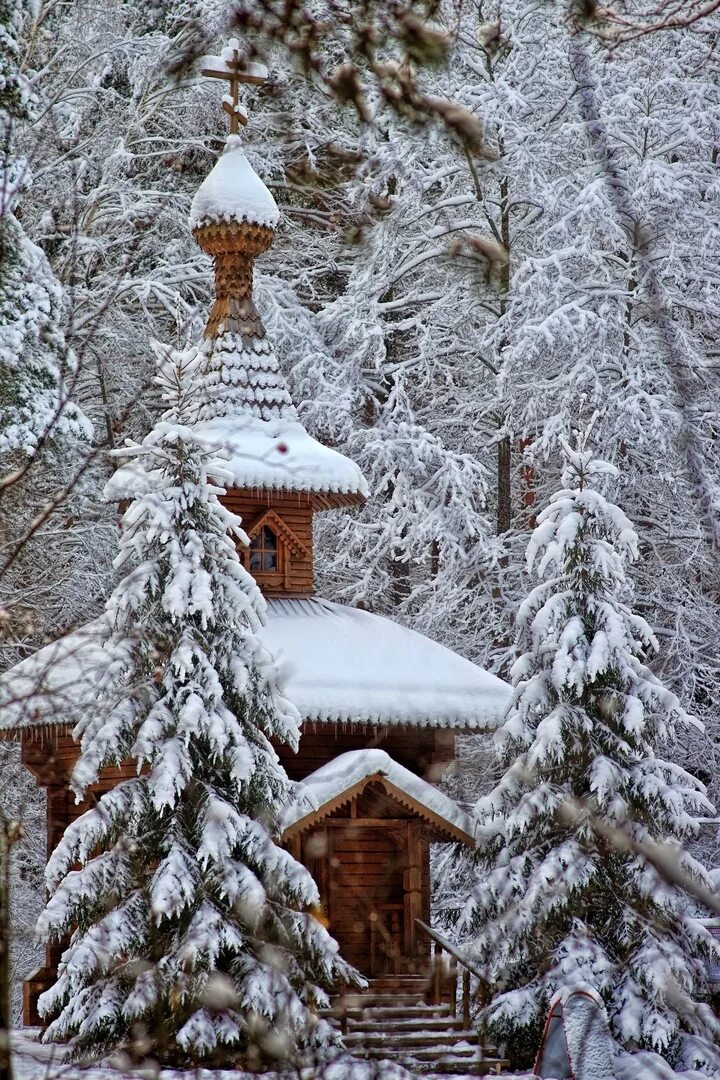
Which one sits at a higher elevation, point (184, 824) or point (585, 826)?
point (184, 824)

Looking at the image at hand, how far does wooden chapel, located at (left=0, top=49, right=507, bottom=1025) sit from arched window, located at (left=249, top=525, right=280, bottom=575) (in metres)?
0.02

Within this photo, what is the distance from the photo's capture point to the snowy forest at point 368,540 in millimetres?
9078

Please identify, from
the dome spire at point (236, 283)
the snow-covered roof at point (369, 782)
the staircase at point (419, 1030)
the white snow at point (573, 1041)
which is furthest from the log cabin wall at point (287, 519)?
the white snow at point (573, 1041)

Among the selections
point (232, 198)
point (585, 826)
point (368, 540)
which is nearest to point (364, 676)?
point (585, 826)

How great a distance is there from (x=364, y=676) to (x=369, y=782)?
57.4 inches

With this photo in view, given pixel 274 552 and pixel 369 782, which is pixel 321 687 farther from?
pixel 274 552

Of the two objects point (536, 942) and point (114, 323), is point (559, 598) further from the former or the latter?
point (114, 323)

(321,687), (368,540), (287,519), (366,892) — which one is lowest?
(366,892)

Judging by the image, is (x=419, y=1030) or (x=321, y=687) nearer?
(x=419, y=1030)

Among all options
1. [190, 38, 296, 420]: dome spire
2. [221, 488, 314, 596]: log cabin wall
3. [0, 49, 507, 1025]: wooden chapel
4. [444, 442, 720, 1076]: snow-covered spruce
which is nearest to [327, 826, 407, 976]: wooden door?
[0, 49, 507, 1025]: wooden chapel

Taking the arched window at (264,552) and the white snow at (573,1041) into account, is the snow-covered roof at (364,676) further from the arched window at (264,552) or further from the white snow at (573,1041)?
the white snow at (573,1041)

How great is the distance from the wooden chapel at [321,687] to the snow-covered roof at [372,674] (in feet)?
0.07

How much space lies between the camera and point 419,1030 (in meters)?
15.4

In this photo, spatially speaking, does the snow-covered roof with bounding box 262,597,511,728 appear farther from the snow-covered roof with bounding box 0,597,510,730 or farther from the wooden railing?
the wooden railing
